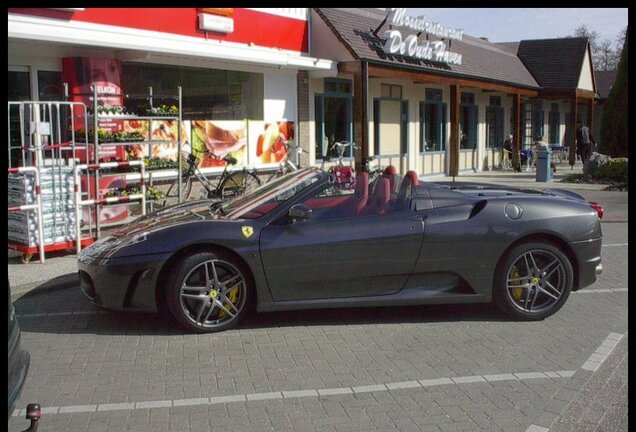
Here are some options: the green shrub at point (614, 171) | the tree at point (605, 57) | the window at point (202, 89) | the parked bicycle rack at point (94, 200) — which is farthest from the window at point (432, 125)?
the tree at point (605, 57)

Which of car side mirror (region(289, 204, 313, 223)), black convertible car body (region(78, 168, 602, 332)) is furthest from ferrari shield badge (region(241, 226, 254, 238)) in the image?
car side mirror (region(289, 204, 313, 223))

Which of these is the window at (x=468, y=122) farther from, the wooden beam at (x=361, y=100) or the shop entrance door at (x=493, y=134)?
the wooden beam at (x=361, y=100)

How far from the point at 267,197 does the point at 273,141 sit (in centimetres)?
977

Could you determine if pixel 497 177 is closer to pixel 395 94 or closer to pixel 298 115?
pixel 395 94

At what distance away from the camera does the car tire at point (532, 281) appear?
620cm

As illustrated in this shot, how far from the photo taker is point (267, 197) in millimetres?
6520

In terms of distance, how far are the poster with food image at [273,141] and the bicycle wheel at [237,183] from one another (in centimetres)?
110

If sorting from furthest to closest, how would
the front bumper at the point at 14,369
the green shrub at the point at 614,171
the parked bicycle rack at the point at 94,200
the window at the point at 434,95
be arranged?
1. the window at the point at 434,95
2. the green shrub at the point at 614,171
3. the parked bicycle rack at the point at 94,200
4. the front bumper at the point at 14,369

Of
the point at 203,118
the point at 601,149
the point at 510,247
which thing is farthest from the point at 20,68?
the point at 601,149

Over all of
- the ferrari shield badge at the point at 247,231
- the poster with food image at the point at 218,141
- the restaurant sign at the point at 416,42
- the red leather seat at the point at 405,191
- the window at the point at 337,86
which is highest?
the restaurant sign at the point at 416,42

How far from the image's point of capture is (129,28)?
41.4 feet

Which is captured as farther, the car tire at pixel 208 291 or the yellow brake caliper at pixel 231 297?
the yellow brake caliper at pixel 231 297

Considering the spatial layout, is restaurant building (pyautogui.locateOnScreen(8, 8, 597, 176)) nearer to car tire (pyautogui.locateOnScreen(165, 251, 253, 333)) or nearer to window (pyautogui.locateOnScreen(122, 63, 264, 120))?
window (pyautogui.locateOnScreen(122, 63, 264, 120))
